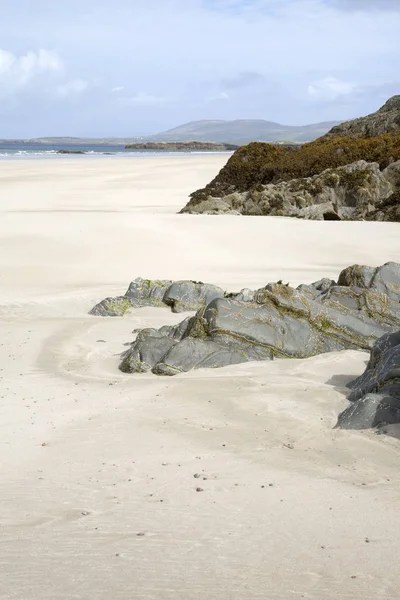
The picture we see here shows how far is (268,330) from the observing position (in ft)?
22.9

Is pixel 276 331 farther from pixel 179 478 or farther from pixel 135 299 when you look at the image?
pixel 135 299

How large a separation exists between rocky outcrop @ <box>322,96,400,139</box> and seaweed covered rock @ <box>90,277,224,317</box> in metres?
15.6

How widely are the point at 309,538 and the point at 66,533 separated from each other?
1.21m

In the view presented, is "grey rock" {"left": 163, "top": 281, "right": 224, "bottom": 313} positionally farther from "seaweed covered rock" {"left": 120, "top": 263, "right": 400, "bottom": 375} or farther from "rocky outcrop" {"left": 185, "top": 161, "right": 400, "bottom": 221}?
"rocky outcrop" {"left": 185, "top": 161, "right": 400, "bottom": 221}

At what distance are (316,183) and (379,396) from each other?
14347mm

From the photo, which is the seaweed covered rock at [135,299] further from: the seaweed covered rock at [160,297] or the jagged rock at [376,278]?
the jagged rock at [376,278]

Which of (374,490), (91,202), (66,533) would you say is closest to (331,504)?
(374,490)

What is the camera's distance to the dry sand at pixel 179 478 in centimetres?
314

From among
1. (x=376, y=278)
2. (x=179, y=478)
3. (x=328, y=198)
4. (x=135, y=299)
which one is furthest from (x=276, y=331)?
(x=328, y=198)

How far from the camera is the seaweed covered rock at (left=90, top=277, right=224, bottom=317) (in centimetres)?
936

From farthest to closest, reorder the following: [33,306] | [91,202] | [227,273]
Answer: [91,202], [227,273], [33,306]

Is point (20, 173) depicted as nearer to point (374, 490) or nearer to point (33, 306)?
point (33, 306)

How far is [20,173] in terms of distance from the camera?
36.2 m

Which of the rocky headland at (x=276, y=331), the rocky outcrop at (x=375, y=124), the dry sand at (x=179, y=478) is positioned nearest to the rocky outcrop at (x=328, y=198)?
the rocky outcrop at (x=375, y=124)
